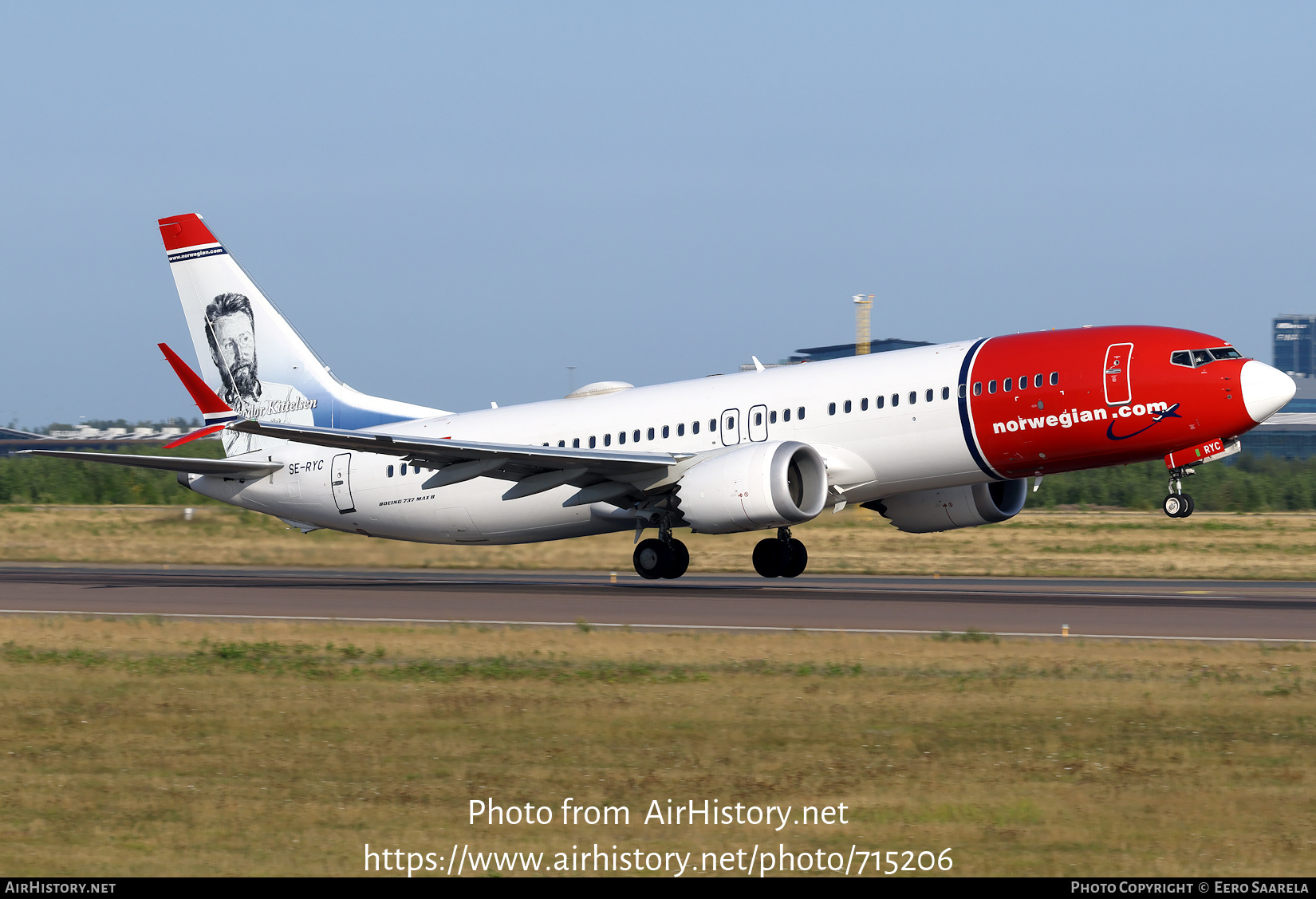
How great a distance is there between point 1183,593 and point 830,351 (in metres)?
91.4

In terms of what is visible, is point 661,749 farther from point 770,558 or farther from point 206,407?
point 206,407

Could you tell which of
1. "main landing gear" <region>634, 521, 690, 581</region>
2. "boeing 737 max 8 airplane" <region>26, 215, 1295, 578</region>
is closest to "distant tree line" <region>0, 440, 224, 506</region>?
"boeing 737 max 8 airplane" <region>26, 215, 1295, 578</region>

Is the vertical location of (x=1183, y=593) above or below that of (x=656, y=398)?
below

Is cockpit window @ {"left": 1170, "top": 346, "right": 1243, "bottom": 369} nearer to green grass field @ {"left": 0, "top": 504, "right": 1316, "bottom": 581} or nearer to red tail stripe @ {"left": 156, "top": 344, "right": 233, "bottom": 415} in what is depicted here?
green grass field @ {"left": 0, "top": 504, "right": 1316, "bottom": 581}

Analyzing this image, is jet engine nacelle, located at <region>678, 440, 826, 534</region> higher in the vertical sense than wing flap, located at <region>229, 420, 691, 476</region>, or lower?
lower

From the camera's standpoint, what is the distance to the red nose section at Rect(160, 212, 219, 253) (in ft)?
115

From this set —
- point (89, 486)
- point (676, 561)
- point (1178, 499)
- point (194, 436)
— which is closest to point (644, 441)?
point (676, 561)

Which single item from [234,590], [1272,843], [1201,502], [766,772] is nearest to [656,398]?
[234,590]

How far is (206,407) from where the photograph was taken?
33500 millimetres

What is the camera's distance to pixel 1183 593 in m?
27.5

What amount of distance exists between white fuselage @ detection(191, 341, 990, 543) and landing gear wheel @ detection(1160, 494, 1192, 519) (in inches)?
137

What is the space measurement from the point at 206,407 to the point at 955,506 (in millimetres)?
17318

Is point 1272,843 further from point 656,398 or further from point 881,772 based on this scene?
point 656,398

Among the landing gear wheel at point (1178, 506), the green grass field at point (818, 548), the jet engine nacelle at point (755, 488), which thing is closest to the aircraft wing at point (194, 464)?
the green grass field at point (818, 548)
